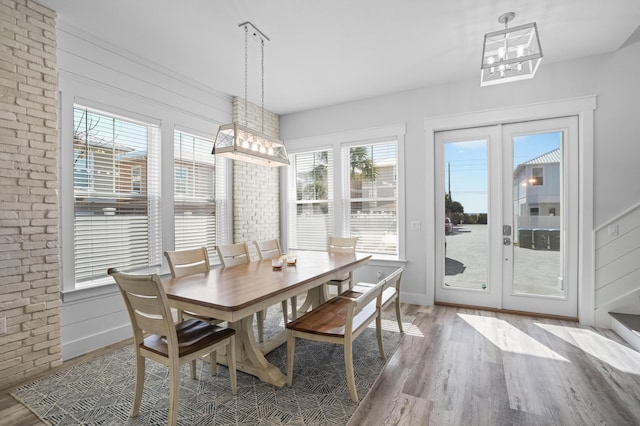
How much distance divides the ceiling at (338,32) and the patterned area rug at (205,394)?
9.84ft

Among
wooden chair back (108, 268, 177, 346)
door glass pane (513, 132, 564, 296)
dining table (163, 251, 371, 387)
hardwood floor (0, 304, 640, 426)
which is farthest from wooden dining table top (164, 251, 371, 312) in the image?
door glass pane (513, 132, 564, 296)

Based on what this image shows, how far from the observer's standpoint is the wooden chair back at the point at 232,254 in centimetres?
333

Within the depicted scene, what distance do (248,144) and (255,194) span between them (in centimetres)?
222

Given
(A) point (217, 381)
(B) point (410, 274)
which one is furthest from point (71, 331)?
(B) point (410, 274)

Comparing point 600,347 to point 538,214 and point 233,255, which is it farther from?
point 233,255

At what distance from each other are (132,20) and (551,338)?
196 inches

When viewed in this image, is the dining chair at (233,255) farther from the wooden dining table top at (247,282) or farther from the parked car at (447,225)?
the parked car at (447,225)

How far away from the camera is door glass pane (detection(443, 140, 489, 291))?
4086mm

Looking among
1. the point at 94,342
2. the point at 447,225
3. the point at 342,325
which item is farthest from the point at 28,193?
the point at 447,225

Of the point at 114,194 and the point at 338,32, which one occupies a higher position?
the point at 338,32

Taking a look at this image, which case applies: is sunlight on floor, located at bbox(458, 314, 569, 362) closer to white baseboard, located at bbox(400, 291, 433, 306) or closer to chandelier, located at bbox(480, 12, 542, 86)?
white baseboard, located at bbox(400, 291, 433, 306)

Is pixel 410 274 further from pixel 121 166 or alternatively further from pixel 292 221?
pixel 121 166

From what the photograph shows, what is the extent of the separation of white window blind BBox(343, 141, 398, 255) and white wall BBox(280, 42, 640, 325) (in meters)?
0.27

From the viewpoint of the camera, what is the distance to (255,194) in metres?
4.91
